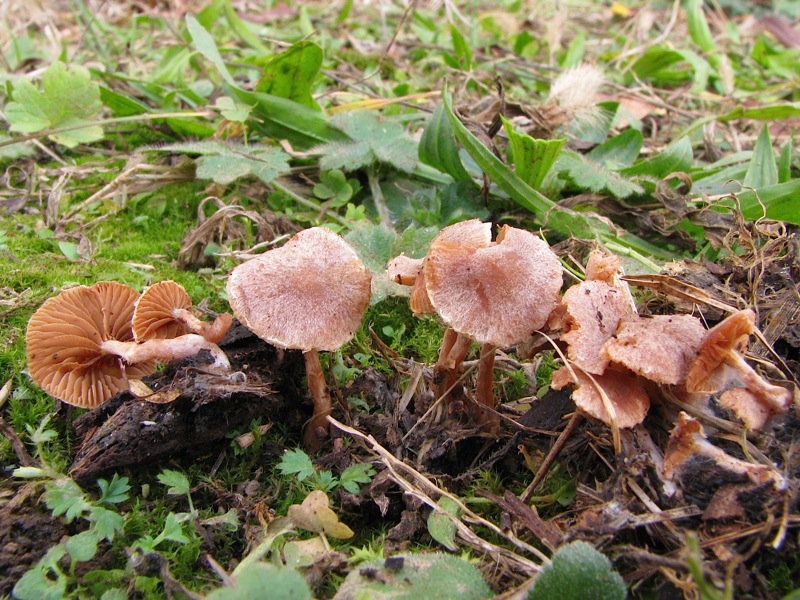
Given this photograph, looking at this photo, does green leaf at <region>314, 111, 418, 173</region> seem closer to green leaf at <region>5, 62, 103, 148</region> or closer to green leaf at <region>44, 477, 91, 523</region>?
green leaf at <region>5, 62, 103, 148</region>

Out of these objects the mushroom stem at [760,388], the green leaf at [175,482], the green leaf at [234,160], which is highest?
the mushroom stem at [760,388]

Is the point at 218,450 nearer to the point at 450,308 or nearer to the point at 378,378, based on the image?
the point at 378,378

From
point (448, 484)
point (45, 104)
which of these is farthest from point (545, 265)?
point (45, 104)

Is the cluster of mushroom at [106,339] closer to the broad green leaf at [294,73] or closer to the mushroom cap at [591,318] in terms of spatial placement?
the mushroom cap at [591,318]

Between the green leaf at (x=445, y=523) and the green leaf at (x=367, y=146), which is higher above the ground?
the green leaf at (x=367, y=146)

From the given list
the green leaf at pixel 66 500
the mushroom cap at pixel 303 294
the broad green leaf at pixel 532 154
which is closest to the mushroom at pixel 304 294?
the mushroom cap at pixel 303 294

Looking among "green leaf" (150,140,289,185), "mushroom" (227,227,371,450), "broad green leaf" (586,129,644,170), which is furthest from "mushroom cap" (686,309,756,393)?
"green leaf" (150,140,289,185)

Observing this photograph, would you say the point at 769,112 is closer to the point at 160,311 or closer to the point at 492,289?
the point at 492,289

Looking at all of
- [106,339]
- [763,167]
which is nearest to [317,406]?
[106,339]
